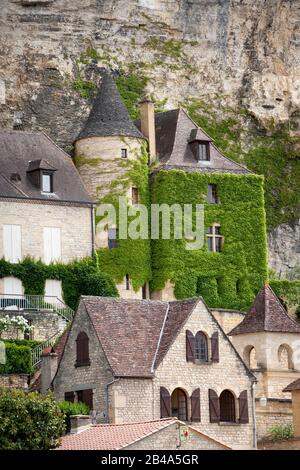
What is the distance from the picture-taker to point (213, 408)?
222ft

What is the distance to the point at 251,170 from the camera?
10162 centimetres

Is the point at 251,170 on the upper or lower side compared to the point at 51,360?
upper

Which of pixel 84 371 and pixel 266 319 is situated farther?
pixel 266 319

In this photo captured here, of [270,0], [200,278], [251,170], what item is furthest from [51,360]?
[270,0]

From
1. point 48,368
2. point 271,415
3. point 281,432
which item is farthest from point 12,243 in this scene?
point 281,432

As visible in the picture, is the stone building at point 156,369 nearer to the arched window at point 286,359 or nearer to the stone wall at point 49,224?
the arched window at point 286,359

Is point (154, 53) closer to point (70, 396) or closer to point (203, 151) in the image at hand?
point (203, 151)

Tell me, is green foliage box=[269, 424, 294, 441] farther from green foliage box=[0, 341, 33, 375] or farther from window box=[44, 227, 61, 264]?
window box=[44, 227, 61, 264]

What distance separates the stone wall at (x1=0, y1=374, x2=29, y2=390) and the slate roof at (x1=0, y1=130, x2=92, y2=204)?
1335 cm

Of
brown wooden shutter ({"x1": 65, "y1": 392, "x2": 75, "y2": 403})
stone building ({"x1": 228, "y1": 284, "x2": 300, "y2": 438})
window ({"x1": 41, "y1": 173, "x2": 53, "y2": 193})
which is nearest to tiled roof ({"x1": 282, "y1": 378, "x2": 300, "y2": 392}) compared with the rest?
stone building ({"x1": 228, "y1": 284, "x2": 300, "y2": 438})

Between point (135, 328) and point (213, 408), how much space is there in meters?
4.06

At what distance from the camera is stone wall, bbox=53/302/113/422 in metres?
66.2

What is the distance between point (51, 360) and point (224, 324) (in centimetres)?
1812
